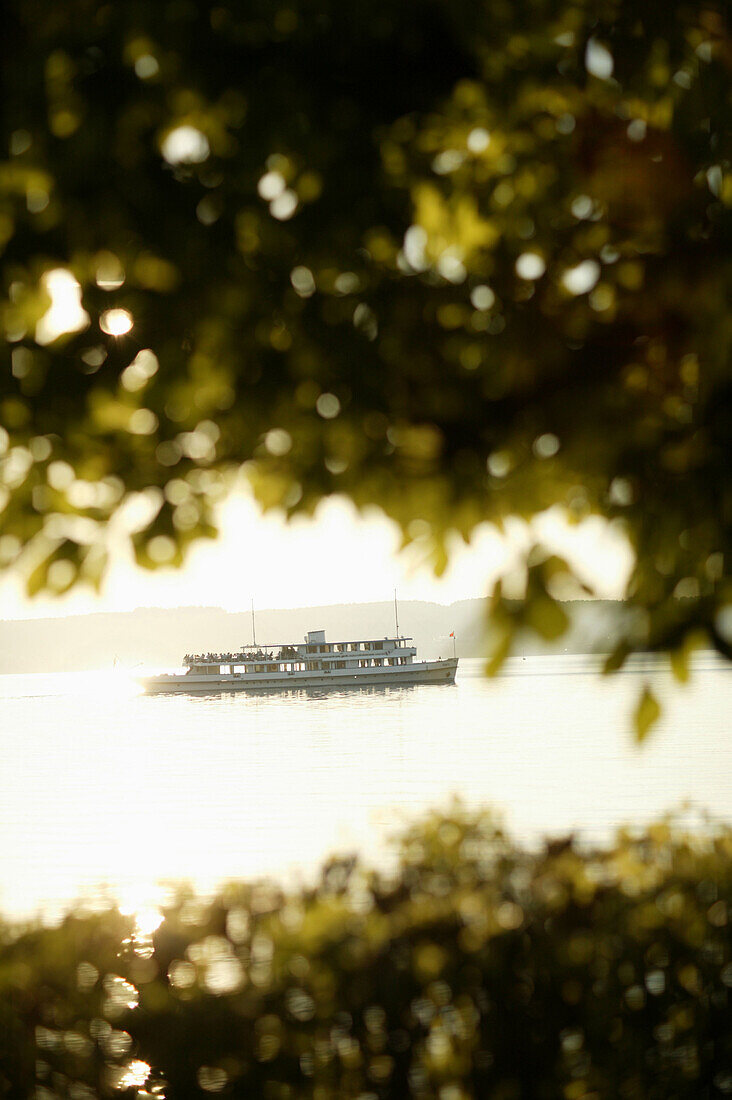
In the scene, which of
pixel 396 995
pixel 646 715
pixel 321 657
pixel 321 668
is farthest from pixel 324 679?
pixel 646 715

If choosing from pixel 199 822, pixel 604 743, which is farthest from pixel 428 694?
pixel 199 822

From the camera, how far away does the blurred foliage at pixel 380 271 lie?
15.8ft

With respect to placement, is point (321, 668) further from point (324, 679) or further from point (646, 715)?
point (646, 715)

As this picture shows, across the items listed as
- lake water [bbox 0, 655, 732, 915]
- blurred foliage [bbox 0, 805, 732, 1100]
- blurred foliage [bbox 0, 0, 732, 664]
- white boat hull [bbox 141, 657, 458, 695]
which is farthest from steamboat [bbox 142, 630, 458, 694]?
blurred foliage [bbox 0, 0, 732, 664]

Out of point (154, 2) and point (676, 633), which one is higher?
point (154, 2)

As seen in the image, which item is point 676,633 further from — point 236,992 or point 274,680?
point 274,680

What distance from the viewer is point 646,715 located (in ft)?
13.5

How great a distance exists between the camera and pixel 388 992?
645 centimetres

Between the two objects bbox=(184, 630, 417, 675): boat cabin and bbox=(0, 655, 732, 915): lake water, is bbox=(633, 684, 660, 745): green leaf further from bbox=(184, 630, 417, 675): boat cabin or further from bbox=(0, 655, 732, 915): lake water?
bbox=(184, 630, 417, 675): boat cabin

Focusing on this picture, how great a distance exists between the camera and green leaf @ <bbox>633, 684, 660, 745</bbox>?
4105 mm

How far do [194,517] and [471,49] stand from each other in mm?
3452

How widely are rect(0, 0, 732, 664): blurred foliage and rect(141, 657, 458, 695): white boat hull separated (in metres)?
86.7

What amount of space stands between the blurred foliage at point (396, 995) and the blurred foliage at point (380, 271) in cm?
252

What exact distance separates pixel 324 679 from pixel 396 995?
87.1 m
